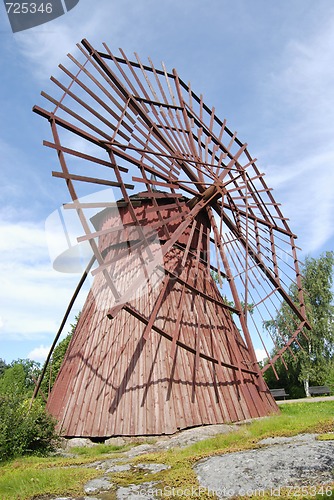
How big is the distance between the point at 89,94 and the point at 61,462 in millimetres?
8537

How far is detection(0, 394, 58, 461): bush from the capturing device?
850cm

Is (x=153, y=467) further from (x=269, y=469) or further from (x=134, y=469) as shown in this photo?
(x=269, y=469)

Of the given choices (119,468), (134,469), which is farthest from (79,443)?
(134,469)

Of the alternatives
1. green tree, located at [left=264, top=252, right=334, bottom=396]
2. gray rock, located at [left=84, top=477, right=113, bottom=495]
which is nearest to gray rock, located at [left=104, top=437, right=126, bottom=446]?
gray rock, located at [left=84, top=477, right=113, bottom=495]

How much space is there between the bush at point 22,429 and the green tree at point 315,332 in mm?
20746

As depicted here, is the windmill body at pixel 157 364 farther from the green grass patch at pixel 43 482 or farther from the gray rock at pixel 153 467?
the green grass patch at pixel 43 482

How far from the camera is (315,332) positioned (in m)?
28.8

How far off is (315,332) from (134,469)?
24878 millimetres

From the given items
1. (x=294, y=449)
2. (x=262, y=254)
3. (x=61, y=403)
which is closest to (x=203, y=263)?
(x=262, y=254)

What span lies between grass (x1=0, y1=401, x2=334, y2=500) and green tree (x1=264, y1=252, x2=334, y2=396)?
67.9 feet

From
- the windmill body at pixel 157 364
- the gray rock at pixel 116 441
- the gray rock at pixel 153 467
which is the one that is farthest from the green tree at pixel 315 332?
the gray rock at pixel 153 467

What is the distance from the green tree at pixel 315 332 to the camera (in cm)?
2806

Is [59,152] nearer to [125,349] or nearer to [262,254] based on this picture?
[125,349]

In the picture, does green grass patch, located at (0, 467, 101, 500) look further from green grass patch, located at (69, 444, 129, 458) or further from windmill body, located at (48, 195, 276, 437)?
windmill body, located at (48, 195, 276, 437)
